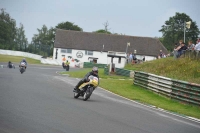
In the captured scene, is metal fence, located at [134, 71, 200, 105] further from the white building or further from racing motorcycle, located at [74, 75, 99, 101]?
the white building

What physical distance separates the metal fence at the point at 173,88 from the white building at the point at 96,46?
215 ft

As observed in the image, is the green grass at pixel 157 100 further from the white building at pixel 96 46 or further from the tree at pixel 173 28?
the tree at pixel 173 28

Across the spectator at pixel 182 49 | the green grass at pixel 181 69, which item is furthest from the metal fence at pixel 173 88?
the spectator at pixel 182 49

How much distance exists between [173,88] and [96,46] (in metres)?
72.8

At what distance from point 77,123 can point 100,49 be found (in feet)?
276

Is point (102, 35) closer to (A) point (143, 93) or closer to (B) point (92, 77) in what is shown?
(A) point (143, 93)

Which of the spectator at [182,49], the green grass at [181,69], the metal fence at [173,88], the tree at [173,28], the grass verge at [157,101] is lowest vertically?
the grass verge at [157,101]

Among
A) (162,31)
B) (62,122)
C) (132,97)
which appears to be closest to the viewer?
(62,122)

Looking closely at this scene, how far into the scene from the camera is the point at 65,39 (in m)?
95.1

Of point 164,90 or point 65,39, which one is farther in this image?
point 65,39

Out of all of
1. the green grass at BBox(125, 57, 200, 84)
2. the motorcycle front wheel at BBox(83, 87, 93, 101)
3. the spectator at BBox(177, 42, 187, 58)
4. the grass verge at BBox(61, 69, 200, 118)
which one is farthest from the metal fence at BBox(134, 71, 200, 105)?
the motorcycle front wheel at BBox(83, 87, 93, 101)

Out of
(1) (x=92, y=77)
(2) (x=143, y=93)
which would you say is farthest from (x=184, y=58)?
(1) (x=92, y=77)

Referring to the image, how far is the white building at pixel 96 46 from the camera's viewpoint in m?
93.4

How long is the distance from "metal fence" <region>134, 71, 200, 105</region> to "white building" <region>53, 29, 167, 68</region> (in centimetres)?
6556
